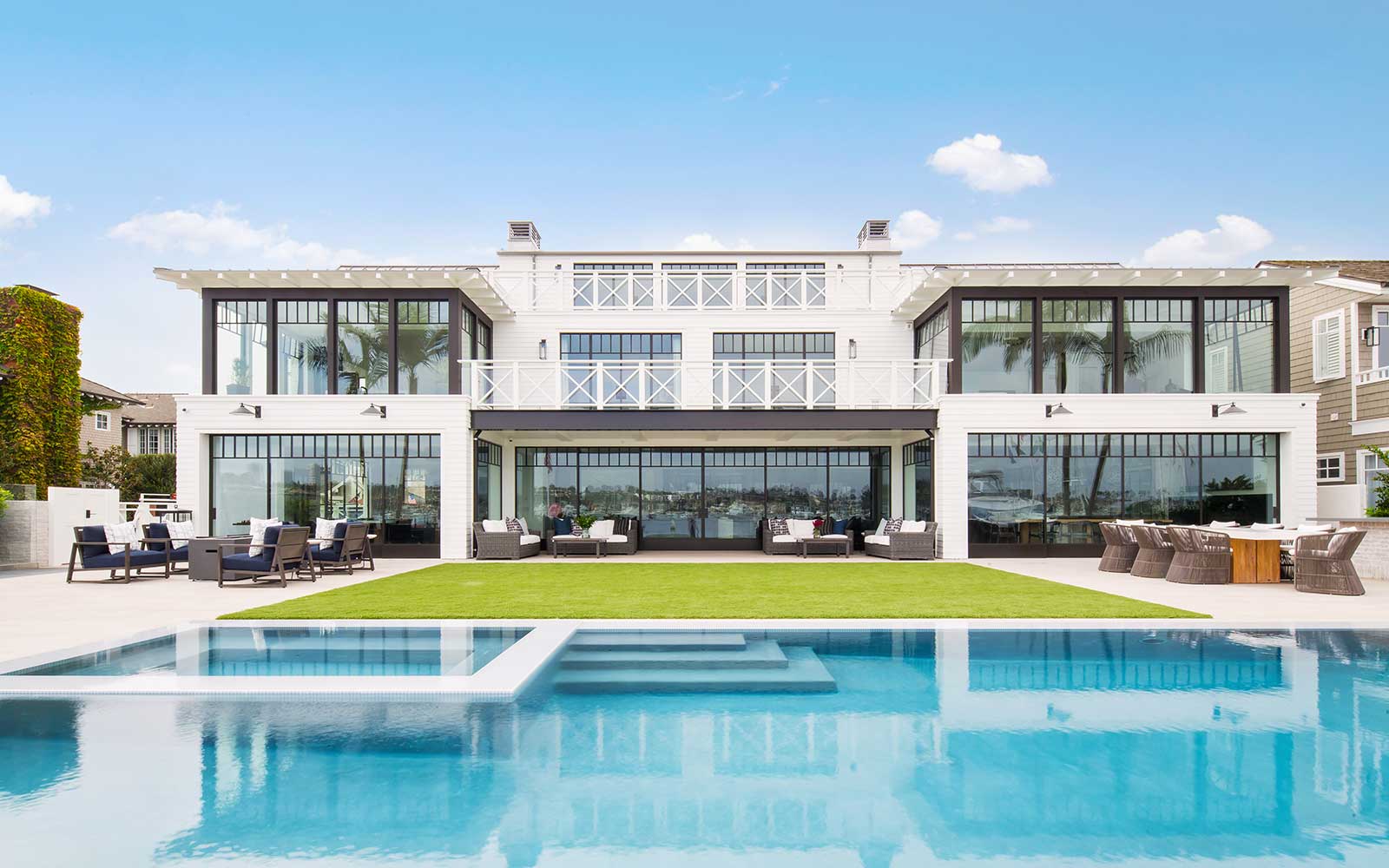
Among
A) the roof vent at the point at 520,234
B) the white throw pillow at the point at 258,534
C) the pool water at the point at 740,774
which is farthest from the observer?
the roof vent at the point at 520,234

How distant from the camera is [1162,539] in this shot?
13.1m

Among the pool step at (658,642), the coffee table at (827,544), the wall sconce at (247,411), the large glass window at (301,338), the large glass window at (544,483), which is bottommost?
the coffee table at (827,544)

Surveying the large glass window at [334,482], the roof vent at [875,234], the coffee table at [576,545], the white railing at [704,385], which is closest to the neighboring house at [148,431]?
the large glass window at [334,482]

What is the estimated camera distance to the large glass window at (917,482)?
17.3m

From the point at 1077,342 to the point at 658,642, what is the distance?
13034 millimetres

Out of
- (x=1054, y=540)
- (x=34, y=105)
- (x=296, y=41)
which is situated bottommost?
(x=1054, y=540)

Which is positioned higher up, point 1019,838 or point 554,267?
point 554,267

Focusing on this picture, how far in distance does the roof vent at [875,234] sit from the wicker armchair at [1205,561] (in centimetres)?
1137

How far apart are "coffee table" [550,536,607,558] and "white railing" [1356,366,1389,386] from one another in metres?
17.0

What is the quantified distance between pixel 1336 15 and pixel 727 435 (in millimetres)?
16084

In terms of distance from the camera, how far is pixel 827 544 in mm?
17578

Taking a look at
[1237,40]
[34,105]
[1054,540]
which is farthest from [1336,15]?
[34,105]

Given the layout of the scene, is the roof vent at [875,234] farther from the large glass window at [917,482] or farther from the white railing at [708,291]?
the large glass window at [917,482]

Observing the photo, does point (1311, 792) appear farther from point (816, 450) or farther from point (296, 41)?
point (296, 41)
